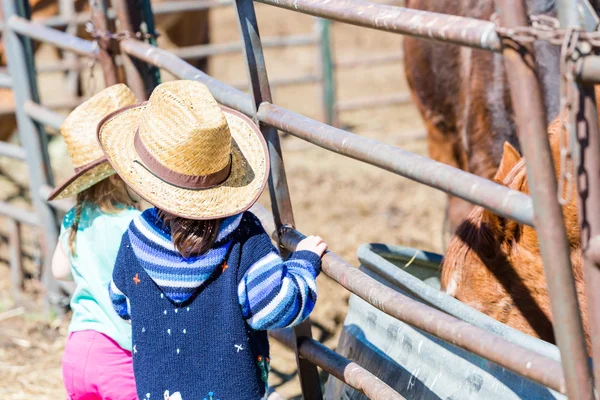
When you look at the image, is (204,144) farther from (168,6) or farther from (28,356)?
(168,6)

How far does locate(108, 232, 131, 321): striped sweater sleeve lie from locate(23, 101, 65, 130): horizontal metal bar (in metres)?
1.51

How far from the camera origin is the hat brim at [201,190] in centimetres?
154

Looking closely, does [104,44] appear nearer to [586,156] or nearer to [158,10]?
[586,156]

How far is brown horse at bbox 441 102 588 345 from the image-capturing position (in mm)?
1620

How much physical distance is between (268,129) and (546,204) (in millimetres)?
916

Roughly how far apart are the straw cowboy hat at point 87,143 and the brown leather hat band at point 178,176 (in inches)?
16.9

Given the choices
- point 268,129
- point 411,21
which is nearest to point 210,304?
point 268,129

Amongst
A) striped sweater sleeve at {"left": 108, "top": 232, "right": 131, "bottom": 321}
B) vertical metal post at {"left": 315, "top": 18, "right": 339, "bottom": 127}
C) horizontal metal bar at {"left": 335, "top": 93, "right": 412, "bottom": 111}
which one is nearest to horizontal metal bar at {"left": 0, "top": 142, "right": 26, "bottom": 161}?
striped sweater sleeve at {"left": 108, "top": 232, "right": 131, "bottom": 321}

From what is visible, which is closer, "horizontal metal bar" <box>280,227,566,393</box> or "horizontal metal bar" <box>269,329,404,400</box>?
"horizontal metal bar" <box>280,227,566,393</box>

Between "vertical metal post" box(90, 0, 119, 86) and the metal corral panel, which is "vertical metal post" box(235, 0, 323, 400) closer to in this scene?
the metal corral panel

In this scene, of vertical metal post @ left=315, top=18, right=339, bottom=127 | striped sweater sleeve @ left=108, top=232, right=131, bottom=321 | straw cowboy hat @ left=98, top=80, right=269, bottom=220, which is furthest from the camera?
vertical metal post @ left=315, top=18, right=339, bottom=127

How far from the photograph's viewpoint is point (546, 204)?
1124 millimetres

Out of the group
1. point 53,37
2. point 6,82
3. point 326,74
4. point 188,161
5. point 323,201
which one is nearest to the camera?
point 188,161

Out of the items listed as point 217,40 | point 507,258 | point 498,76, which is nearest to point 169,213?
point 507,258
